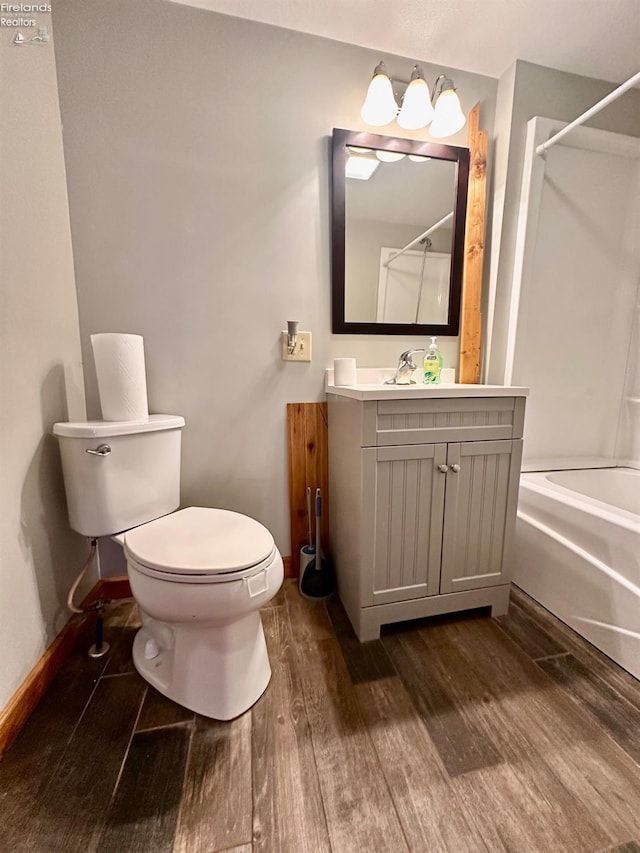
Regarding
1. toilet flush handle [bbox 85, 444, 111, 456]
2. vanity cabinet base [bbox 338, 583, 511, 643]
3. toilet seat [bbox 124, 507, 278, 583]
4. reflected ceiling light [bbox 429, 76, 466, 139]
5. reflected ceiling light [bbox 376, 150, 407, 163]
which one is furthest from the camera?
reflected ceiling light [bbox 376, 150, 407, 163]

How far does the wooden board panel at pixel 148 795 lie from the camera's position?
692 millimetres

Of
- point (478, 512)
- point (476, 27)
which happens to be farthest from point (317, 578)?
point (476, 27)

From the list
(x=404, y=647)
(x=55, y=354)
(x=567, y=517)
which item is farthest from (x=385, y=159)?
(x=404, y=647)

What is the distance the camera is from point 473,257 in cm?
154

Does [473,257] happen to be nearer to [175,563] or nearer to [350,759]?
[175,563]

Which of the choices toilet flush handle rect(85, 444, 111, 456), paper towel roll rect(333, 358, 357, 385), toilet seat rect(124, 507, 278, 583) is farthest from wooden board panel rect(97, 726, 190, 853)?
paper towel roll rect(333, 358, 357, 385)

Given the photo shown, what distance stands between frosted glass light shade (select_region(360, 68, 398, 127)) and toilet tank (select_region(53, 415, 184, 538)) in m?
1.37

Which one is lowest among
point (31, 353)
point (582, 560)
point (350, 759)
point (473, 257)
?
point (350, 759)

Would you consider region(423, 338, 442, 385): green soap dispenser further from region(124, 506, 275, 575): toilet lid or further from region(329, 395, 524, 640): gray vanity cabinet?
region(124, 506, 275, 575): toilet lid

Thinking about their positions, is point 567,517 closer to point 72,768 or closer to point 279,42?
point 72,768

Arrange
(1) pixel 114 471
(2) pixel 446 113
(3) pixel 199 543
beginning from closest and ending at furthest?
(3) pixel 199 543 < (1) pixel 114 471 < (2) pixel 446 113

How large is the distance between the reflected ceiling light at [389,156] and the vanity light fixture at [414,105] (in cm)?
9

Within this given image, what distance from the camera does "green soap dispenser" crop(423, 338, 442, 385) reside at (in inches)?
58.2

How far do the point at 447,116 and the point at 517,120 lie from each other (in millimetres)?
345
